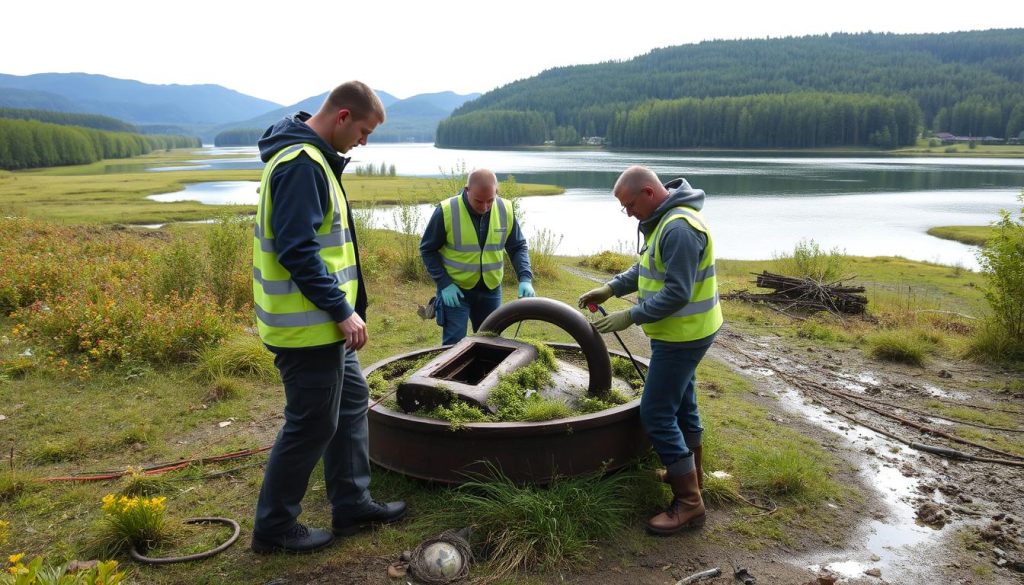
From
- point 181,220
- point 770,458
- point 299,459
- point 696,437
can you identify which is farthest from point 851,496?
point 181,220

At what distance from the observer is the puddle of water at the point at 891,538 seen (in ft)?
11.8

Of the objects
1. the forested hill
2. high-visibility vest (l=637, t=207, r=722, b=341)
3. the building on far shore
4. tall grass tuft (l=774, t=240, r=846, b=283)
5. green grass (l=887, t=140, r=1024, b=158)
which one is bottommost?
tall grass tuft (l=774, t=240, r=846, b=283)

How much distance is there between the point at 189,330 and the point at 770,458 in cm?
573

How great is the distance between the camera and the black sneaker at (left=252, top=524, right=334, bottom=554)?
137 inches

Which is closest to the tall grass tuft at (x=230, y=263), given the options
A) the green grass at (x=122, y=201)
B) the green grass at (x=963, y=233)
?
the green grass at (x=122, y=201)

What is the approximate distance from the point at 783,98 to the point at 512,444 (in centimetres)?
11744

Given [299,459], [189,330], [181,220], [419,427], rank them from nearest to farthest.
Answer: [299,459] → [419,427] → [189,330] → [181,220]

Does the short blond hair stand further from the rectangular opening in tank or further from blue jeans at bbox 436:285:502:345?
blue jeans at bbox 436:285:502:345

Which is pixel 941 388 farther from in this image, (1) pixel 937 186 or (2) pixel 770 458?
(1) pixel 937 186

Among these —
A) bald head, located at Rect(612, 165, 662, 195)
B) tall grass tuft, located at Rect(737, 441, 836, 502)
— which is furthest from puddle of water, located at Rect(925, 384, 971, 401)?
bald head, located at Rect(612, 165, 662, 195)

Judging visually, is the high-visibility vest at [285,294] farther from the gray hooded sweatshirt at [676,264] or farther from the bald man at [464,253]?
the bald man at [464,253]

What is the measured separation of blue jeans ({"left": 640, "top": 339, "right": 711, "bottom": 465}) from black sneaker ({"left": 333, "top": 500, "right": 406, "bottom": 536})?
1.53 metres

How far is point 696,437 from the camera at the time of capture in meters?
4.17

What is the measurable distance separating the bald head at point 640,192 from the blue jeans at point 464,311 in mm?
2149
